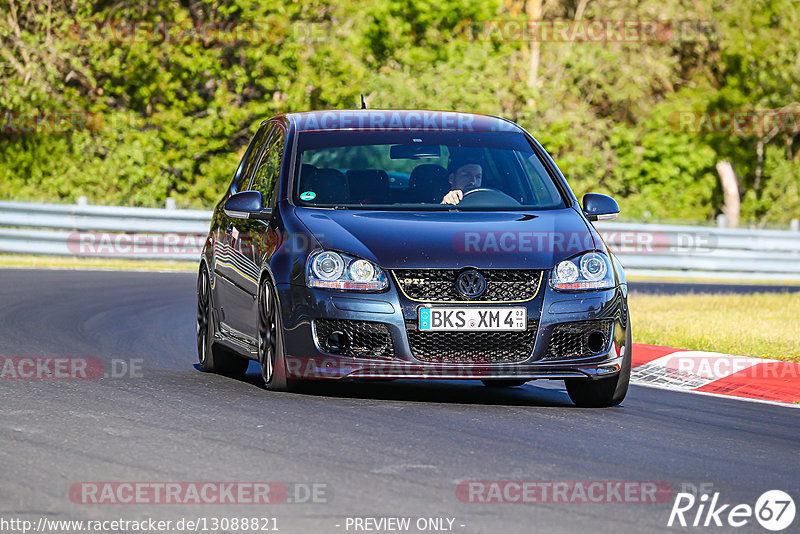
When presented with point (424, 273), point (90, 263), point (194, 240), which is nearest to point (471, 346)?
point (424, 273)

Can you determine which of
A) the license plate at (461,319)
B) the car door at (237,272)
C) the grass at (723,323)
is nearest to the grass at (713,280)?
the grass at (723,323)

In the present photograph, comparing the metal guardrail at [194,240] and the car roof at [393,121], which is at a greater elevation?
the car roof at [393,121]

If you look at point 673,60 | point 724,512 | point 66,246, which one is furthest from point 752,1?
point 724,512

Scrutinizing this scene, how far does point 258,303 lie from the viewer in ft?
28.9

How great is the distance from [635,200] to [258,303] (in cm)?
2591

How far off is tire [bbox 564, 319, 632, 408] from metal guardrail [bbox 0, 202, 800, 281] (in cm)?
1461

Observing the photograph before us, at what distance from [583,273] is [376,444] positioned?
80.2 inches

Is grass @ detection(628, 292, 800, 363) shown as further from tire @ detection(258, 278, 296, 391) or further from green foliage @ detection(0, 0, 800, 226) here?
green foliage @ detection(0, 0, 800, 226)

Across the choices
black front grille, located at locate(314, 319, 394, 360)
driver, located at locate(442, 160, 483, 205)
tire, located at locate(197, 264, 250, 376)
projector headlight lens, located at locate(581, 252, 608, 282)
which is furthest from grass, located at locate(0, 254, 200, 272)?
projector headlight lens, located at locate(581, 252, 608, 282)

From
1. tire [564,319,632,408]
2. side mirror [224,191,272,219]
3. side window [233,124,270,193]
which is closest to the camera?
tire [564,319,632,408]

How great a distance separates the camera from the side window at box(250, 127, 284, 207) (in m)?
9.40

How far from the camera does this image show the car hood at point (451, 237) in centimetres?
810

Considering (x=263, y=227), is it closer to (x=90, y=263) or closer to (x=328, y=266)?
(x=328, y=266)

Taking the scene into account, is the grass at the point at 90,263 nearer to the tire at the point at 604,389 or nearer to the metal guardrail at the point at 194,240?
the metal guardrail at the point at 194,240
